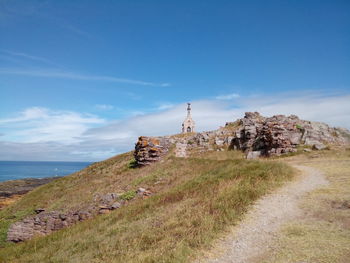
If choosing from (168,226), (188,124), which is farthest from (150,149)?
(188,124)

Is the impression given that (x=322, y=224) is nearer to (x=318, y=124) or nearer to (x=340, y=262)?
(x=340, y=262)

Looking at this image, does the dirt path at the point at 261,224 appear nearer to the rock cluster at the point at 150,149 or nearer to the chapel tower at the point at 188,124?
the rock cluster at the point at 150,149

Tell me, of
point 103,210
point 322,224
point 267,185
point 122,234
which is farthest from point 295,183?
point 103,210

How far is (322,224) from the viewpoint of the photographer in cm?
859

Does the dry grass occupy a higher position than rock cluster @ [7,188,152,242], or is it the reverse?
the dry grass

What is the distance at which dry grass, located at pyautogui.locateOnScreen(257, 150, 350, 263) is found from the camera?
6.71m

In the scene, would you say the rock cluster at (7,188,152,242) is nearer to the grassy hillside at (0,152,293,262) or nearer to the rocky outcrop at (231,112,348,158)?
the grassy hillside at (0,152,293,262)

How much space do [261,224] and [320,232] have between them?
1855mm

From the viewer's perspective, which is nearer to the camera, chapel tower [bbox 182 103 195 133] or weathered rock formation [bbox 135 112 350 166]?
weathered rock formation [bbox 135 112 350 166]

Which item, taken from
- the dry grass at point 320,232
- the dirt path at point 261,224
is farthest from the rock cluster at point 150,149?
the dry grass at point 320,232

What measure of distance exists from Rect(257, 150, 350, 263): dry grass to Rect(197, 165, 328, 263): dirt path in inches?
14.5

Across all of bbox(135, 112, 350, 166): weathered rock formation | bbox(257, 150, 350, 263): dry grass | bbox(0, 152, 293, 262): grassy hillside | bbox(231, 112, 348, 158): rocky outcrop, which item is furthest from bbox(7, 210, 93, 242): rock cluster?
bbox(231, 112, 348, 158): rocky outcrop

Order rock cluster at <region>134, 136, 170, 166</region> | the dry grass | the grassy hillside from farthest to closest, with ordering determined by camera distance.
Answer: rock cluster at <region>134, 136, 170, 166</region> < the grassy hillside < the dry grass

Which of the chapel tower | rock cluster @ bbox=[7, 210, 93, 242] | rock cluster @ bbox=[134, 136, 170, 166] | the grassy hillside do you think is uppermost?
the chapel tower
